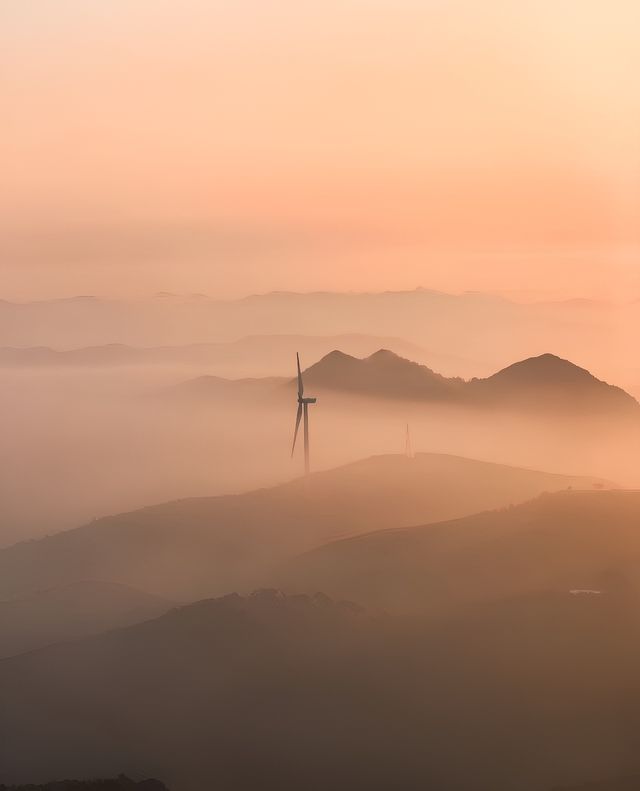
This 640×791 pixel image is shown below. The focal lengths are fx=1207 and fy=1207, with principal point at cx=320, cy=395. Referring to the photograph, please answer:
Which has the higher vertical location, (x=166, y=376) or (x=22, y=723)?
(x=166, y=376)

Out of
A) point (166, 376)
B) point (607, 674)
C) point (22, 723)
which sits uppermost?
point (166, 376)

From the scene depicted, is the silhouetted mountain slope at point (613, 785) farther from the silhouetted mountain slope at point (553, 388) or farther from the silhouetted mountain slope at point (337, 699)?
the silhouetted mountain slope at point (553, 388)

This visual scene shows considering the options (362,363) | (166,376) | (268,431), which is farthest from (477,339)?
(166,376)

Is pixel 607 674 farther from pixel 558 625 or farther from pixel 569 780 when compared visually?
pixel 569 780

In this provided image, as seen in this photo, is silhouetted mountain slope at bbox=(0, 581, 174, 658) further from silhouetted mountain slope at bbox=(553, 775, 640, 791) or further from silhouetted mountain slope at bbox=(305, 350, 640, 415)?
silhouetted mountain slope at bbox=(305, 350, 640, 415)

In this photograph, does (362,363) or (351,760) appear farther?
(362,363)

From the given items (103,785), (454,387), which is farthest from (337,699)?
(454,387)

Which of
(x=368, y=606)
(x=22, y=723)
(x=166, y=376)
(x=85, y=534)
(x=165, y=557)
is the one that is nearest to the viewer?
(x=22, y=723)

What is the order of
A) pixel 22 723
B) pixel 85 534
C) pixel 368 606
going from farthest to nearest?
1. pixel 85 534
2. pixel 368 606
3. pixel 22 723

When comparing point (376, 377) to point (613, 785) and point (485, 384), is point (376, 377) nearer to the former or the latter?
point (485, 384)
